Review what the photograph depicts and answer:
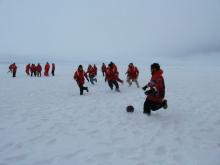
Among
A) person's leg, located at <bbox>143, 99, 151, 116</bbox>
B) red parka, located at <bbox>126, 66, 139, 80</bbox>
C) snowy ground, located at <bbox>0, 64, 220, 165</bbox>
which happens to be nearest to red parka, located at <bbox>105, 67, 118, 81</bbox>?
red parka, located at <bbox>126, 66, 139, 80</bbox>

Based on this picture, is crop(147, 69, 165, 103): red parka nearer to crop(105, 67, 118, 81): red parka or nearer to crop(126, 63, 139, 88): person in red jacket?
crop(105, 67, 118, 81): red parka

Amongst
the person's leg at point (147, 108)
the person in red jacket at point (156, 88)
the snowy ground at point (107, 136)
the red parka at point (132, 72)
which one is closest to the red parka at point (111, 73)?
the red parka at point (132, 72)

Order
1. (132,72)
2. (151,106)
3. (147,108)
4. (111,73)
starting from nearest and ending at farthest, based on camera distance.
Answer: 1. (151,106)
2. (147,108)
3. (111,73)
4. (132,72)

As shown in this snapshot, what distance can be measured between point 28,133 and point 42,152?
152cm

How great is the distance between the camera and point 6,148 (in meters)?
6.43

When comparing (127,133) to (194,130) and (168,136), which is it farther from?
(194,130)

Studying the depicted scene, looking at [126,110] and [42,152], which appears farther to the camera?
[126,110]

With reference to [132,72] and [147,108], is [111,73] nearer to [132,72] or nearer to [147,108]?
[132,72]

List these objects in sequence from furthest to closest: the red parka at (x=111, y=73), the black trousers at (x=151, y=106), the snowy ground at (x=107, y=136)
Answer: the red parka at (x=111, y=73)
the black trousers at (x=151, y=106)
the snowy ground at (x=107, y=136)

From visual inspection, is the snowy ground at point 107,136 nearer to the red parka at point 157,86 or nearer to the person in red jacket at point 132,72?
the red parka at point 157,86

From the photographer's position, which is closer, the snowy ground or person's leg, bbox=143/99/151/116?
the snowy ground

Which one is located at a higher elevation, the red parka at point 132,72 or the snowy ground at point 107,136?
the red parka at point 132,72

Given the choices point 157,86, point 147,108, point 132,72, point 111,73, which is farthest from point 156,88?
point 132,72

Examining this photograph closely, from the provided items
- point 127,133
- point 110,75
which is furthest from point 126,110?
point 110,75
